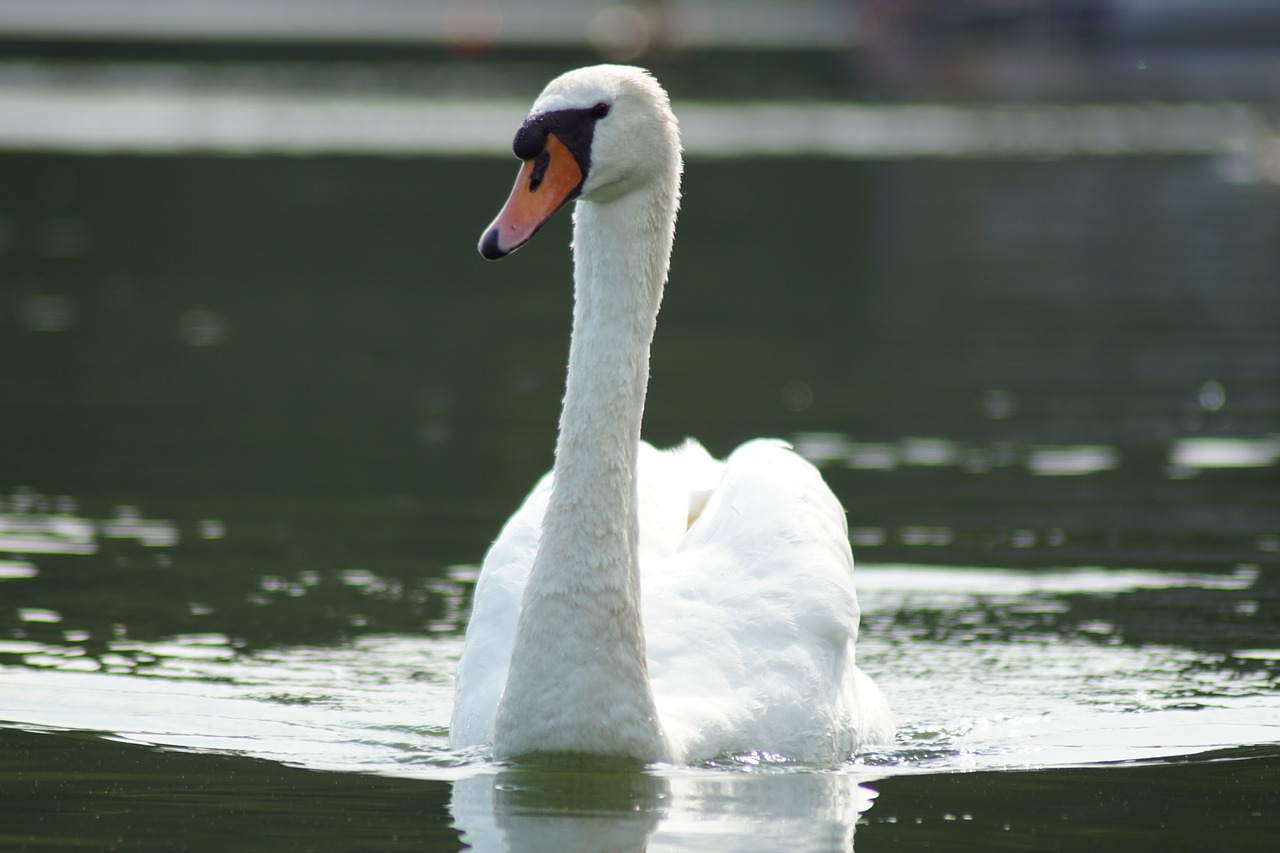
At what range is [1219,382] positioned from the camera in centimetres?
1445

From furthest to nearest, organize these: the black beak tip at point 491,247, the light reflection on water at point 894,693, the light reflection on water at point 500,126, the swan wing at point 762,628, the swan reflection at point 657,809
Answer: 1. the light reflection on water at point 500,126
2. the light reflection on water at point 894,693
3. the swan wing at point 762,628
4. the black beak tip at point 491,247
5. the swan reflection at point 657,809

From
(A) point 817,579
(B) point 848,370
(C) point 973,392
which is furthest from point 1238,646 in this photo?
(B) point 848,370

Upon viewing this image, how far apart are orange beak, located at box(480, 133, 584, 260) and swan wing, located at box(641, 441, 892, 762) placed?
4.38 feet

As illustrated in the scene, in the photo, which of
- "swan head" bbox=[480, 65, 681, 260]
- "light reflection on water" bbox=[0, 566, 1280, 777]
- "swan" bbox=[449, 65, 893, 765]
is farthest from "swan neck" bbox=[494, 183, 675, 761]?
"light reflection on water" bbox=[0, 566, 1280, 777]

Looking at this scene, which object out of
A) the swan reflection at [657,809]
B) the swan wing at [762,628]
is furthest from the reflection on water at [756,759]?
the swan wing at [762,628]

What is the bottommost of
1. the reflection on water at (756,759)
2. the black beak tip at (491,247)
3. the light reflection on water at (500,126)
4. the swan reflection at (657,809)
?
the swan reflection at (657,809)

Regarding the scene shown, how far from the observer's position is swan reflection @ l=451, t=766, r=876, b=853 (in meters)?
6.02

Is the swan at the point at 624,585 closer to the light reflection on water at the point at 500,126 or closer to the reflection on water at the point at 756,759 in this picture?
the reflection on water at the point at 756,759

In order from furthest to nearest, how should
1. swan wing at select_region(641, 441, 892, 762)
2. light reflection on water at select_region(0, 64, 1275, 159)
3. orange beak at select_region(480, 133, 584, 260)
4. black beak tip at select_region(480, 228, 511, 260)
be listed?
light reflection on water at select_region(0, 64, 1275, 159) < swan wing at select_region(641, 441, 892, 762) < orange beak at select_region(480, 133, 584, 260) < black beak tip at select_region(480, 228, 511, 260)

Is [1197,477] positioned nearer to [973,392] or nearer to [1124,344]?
[973,392]

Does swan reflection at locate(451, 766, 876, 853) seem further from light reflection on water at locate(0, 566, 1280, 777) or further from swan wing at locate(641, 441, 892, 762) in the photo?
light reflection on water at locate(0, 566, 1280, 777)

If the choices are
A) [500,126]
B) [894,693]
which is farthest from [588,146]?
[500,126]

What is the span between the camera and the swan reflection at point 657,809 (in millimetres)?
6023

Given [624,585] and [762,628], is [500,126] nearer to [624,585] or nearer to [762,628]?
[762,628]
